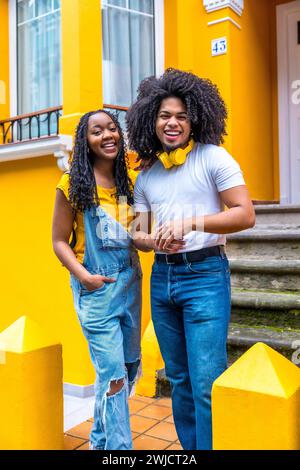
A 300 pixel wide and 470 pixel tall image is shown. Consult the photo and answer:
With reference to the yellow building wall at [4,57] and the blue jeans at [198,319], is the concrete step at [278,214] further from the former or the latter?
the yellow building wall at [4,57]

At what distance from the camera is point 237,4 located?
15.7 feet

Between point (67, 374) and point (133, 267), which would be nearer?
point (133, 267)

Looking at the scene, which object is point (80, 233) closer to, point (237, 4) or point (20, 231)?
point (20, 231)

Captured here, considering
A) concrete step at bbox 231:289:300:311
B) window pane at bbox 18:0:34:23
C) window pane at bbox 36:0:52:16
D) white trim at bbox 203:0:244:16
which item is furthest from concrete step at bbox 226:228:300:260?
window pane at bbox 18:0:34:23

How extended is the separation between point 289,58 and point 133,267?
401 cm

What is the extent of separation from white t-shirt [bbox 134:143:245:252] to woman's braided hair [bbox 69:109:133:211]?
0.24 m

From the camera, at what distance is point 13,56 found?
194 inches

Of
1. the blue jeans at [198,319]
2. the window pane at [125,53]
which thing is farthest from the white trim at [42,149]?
the blue jeans at [198,319]

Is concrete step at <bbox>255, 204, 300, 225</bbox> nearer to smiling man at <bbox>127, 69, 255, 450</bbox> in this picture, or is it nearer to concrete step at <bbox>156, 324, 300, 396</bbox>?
concrete step at <bbox>156, 324, 300, 396</bbox>

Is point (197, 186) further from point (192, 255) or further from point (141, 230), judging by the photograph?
point (141, 230)

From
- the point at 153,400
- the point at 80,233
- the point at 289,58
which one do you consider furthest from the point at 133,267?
the point at 289,58

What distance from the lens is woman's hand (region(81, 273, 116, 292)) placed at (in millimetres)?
2107

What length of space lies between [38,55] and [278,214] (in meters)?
2.80

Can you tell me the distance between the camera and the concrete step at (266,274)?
3.47m
